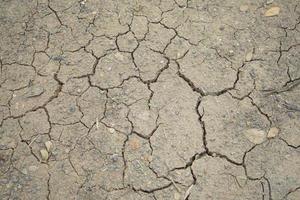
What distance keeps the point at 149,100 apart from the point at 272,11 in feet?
4.94

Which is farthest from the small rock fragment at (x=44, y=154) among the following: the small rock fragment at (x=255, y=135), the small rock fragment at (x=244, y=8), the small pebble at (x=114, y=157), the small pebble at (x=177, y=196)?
the small rock fragment at (x=244, y=8)

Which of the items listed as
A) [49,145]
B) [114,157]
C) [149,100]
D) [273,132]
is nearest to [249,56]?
[273,132]

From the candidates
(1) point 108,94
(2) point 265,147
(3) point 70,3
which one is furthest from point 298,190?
(3) point 70,3

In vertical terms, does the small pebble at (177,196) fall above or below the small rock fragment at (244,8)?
below

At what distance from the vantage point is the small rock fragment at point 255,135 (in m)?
3.26

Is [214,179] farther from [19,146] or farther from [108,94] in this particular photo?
[19,146]

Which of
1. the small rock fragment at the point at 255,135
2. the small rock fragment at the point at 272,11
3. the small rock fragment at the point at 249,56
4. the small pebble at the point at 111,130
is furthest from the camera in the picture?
the small rock fragment at the point at 272,11

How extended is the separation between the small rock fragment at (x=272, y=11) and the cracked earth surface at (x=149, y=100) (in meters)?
0.04

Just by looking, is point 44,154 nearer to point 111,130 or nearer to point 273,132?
point 111,130

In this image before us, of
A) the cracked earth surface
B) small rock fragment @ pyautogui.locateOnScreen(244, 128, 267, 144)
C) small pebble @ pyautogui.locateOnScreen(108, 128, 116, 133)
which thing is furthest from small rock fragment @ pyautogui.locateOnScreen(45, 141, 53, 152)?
small rock fragment @ pyautogui.locateOnScreen(244, 128, 267, 144)

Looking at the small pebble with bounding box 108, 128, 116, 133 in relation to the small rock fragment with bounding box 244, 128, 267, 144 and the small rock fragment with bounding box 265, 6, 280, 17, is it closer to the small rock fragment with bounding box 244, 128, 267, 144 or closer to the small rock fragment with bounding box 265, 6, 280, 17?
the small rock fragment with bounding box 244, 128, 267, 144

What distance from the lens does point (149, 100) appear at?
3467 mm

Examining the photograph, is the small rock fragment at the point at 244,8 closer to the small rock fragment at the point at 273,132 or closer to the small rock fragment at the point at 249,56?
the small rock fragment at the point at 249,56

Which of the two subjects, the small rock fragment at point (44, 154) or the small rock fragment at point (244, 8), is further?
the small rock fragment at point (244, 8)
